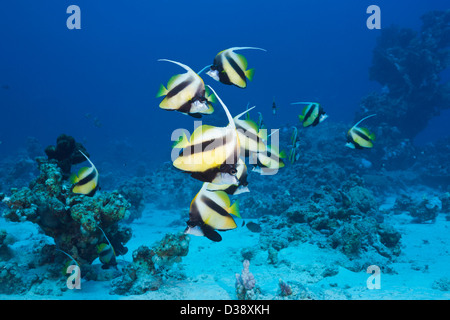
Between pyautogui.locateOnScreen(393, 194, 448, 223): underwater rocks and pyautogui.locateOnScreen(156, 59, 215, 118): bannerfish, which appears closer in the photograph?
pyautogui.locateOnScreen(156, 59, 215, 118): bannerfish

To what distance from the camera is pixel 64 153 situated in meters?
4.91

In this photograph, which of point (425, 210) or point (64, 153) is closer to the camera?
point (64, 153)

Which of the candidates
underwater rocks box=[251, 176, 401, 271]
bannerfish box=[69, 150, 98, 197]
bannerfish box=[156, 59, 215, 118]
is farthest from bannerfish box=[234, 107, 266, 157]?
underwater rocks box=[251, 176, 401, 271]

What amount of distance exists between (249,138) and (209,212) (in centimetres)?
78

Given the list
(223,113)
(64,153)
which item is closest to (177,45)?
(223,113)

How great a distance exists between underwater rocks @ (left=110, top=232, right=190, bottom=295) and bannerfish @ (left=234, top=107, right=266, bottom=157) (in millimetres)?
2724

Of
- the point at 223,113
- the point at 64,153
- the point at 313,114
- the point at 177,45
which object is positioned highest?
the point at 177,45

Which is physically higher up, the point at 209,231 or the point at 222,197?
the point at 222,197

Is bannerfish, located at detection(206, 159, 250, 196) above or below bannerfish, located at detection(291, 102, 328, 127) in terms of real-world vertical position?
below

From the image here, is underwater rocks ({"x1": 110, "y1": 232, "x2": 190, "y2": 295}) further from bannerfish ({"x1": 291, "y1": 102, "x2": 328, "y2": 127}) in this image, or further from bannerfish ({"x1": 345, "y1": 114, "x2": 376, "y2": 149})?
bannerfish ({"x1": 345, "y1": 114, "x2": 376, "y2": 149})

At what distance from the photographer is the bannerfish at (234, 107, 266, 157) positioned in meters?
2.20

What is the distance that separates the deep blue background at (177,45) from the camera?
4449 inches

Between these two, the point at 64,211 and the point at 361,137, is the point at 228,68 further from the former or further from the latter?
the point at 64,211
